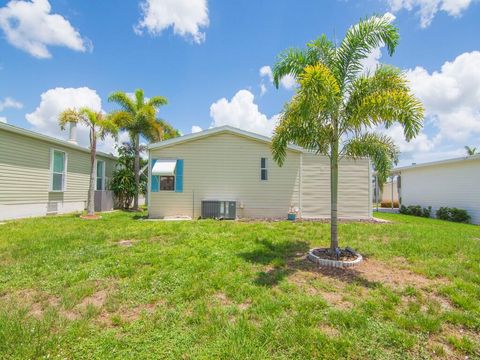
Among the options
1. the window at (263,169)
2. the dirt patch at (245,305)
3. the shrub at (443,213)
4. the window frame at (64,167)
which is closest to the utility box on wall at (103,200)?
the window frame at (64,167)

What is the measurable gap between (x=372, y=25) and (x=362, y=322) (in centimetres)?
631

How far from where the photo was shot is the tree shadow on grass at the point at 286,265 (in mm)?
4520

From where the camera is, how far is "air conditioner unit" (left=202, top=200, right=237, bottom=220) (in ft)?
39.3

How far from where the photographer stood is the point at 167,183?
12641mm

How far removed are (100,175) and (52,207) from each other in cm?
434

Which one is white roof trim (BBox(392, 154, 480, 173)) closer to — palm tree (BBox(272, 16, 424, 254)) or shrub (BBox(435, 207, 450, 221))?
shrub (BBox(435, 207, 450, 221))

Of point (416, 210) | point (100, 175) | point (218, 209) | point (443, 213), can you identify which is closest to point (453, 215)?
point (443, 213)

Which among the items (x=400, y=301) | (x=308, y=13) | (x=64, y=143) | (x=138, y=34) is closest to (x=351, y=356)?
(x=400, y=301)

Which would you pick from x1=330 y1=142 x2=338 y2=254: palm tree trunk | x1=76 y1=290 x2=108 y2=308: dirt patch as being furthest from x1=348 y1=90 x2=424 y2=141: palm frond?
x1=76 y1=290 x2=108 y2=308: dirt patch

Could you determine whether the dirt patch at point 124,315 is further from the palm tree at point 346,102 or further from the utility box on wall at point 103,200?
the utility box on wall at point 103,200

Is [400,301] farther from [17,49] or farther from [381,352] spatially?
[17,49]

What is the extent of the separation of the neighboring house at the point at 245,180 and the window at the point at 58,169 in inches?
239

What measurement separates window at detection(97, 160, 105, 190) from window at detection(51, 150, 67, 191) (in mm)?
2950

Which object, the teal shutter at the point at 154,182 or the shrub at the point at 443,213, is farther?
the shrub at the point at 443,213
